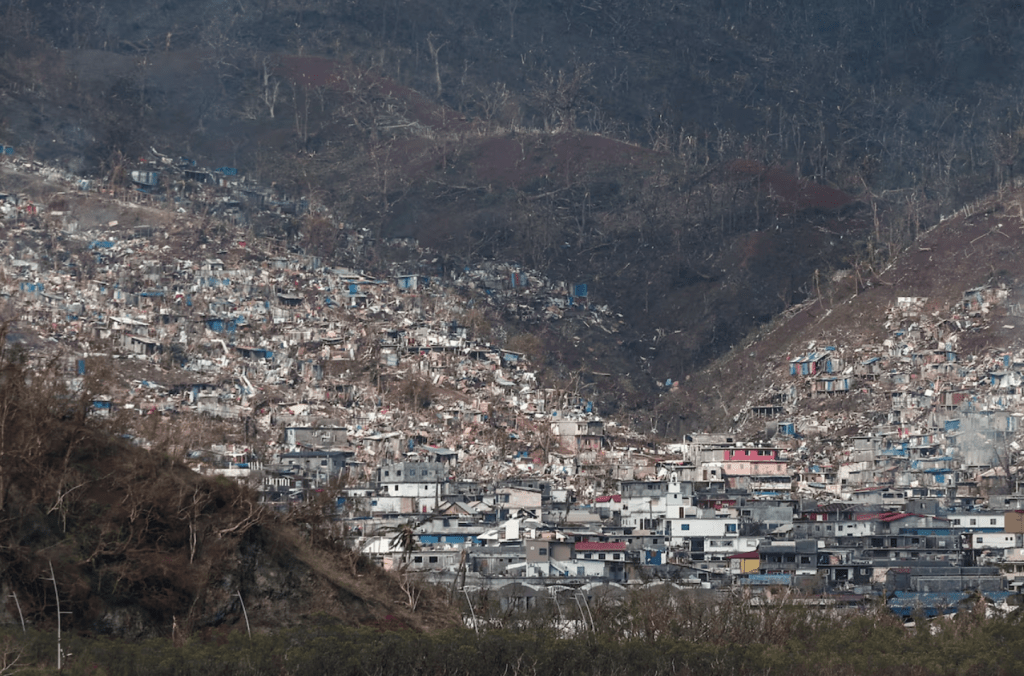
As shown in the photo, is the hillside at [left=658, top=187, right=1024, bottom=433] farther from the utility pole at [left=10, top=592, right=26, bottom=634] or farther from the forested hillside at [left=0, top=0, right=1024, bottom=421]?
the utility pole at [left=10, top=592, right=26, bottom=634]

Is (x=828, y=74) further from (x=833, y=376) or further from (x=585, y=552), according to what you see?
(x=585, y=552)

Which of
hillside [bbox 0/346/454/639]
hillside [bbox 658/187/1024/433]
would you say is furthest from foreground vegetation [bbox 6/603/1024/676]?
hillside [bbox 658/187/1024/433]

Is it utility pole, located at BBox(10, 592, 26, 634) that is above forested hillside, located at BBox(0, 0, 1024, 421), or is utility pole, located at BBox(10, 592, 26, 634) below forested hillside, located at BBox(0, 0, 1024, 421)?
below

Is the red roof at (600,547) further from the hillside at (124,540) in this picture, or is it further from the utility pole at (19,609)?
the utility pole at (19,609)

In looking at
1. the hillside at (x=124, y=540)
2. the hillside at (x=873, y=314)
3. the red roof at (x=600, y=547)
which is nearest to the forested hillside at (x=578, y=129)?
the hillside at (x=873, y=314)

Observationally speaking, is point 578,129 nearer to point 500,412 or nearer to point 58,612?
point 500,412

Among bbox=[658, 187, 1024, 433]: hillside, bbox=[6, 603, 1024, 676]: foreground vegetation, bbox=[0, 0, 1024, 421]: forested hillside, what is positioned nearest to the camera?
bbox=[6, 603, 1024, 676]: foreground vegetation
